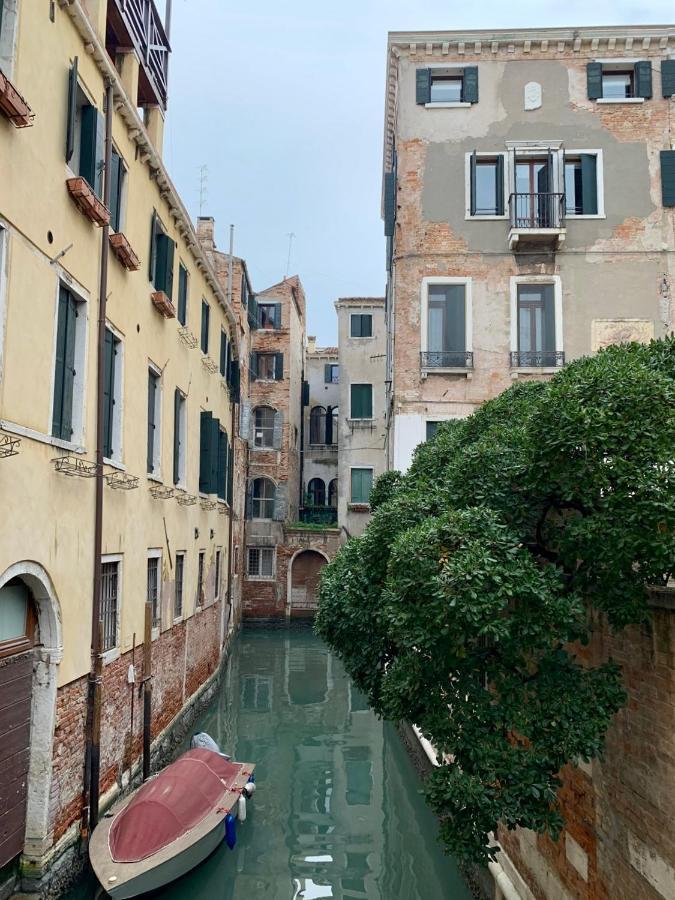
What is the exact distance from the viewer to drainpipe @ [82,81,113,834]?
8.02 metres

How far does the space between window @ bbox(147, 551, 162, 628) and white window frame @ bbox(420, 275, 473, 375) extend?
5736mm

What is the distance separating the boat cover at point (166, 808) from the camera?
7570 mm

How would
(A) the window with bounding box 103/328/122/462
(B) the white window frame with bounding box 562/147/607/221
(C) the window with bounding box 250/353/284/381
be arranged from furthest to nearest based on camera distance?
(C) the window with bounding box 250/353/284/381
(B) the white window frame with bounding box 562/147/607/221
(A) the window with bounding box 103/328/122/462

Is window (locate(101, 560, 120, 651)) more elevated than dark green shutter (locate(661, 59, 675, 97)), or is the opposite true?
dark green shutter (locate(661, 59, 675, 97))

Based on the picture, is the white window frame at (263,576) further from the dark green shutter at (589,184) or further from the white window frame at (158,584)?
the dark green shutter at (589,184)

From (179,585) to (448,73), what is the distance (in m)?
10.3

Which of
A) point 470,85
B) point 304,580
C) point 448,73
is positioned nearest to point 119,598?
point 470,85

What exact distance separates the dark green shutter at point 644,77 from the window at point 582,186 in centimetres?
137

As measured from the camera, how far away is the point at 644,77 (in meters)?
13.9

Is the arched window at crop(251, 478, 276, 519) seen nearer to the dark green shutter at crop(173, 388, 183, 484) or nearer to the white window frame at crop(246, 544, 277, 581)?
the white window frame at crop(246, 544, 277, 581)

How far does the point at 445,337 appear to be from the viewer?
14.0m

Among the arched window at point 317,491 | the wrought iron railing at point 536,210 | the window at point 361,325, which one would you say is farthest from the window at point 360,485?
the wrought iron railing at point 536,210

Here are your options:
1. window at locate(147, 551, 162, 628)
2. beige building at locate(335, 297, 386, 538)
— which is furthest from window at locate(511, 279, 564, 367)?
beige building at locate(335, 297, 386, 538)

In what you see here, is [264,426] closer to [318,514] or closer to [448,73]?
[318,514]
